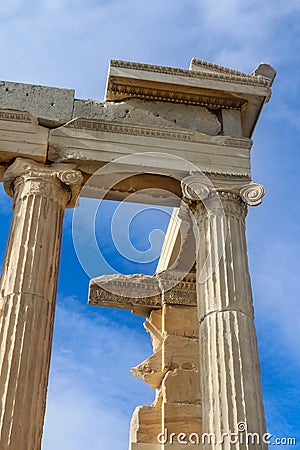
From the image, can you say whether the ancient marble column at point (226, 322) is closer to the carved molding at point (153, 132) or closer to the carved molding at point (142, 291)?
the carved molding at point (153, 132)

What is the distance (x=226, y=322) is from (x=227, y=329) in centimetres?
14

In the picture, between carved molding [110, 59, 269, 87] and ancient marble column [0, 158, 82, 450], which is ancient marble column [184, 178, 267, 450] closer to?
carved molding [110, 59, 269, 87]

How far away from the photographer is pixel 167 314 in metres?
18.7


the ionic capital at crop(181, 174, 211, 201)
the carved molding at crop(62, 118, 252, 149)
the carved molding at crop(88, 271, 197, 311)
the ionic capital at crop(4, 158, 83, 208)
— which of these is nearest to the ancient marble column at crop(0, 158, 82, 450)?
the ionic capital at crop(4, 158, 83, 208)

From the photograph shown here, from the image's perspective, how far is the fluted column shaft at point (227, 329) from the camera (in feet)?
37.8

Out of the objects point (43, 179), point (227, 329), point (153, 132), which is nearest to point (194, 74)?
point (153, 132)

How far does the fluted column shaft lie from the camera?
37.8ft

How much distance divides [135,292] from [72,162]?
20.5 ft

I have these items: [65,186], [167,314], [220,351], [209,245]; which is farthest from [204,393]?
[167,314]

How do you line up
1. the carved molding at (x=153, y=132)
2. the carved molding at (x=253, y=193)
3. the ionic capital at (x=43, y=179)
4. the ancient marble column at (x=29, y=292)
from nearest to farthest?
the ancient marble column at (x=29, y=292), the ionic capital at (x=43, y=179), the carved molding at (x=253, y=193), the carved molding at (x=153, y=132)

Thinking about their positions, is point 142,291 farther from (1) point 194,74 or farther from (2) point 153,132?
(1) point 194,74

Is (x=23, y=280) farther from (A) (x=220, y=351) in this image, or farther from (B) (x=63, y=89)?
(B) (x=63, y=89)

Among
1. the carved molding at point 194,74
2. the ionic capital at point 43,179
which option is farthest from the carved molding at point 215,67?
the ionic capital at point 43,179

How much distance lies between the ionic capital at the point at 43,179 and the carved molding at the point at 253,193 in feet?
11.6
